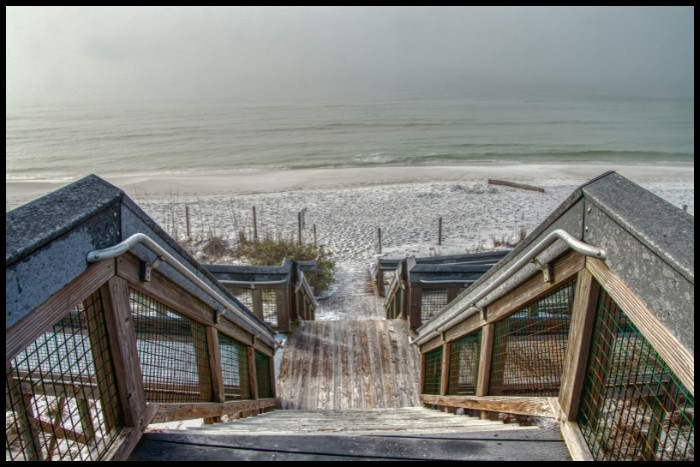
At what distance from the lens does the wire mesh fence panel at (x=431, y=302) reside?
7348 mm

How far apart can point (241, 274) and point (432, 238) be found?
39.9 ft

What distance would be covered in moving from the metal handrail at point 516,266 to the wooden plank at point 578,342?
0.59 feet

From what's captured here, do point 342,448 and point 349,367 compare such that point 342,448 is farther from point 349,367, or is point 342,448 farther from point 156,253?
point 349,367

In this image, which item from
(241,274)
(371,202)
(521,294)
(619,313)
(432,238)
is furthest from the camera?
(371,202)

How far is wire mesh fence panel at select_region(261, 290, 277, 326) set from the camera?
7.32 m

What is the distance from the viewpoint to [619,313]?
192 centimetres

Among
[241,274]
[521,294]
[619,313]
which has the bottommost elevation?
[241,274]

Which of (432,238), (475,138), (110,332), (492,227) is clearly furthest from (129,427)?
(475,138)

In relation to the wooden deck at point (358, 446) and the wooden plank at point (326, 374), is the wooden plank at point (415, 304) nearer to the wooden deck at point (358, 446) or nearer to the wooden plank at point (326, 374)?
the wooden plank at point (326, 374)

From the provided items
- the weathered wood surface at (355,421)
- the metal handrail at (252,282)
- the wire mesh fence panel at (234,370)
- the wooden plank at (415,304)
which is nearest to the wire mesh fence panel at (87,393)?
the weathered wood surface at (355,421)

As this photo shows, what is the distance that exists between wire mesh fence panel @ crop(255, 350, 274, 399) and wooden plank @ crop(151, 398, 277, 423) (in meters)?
0.45

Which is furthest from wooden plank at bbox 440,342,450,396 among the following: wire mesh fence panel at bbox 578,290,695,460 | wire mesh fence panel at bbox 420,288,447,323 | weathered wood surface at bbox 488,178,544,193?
weathered wood surface at bbox 488,178,544,193

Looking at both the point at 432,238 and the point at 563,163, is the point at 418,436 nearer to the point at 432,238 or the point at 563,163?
the point at 432,238

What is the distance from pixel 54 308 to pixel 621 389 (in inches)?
88.1
